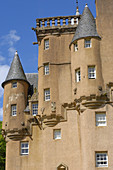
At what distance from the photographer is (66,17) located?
37.1 metres

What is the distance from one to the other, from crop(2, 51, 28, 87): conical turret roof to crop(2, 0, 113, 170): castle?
128 mm

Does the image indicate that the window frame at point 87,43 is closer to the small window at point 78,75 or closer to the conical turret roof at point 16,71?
the small window at point 78,75

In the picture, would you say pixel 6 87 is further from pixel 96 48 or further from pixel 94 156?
pixel 94 156

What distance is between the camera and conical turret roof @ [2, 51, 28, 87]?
37.5 metres

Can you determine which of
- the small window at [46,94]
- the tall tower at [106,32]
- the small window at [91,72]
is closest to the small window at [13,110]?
the small window at [46,94]

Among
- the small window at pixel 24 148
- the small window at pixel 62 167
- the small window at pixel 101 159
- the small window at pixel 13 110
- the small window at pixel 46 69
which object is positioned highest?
the small window at pixel 46 69

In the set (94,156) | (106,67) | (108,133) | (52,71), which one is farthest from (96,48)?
(94,156)

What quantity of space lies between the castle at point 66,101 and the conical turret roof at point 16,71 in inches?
5.1

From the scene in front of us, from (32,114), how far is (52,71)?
19.1 ft

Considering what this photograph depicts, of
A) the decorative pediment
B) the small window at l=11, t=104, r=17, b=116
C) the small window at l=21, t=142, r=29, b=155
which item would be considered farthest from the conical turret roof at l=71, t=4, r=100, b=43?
the decorative pediment

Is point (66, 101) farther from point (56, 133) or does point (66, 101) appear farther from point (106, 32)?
point (106, 32)

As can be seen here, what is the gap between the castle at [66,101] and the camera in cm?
2934

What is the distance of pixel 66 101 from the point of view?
3297cm

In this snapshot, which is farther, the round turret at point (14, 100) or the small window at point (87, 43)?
the round turret at point (14, 100)
